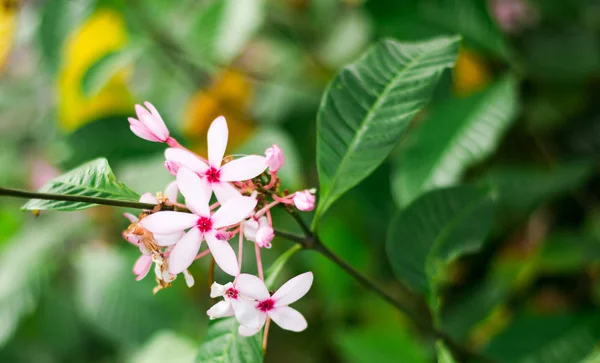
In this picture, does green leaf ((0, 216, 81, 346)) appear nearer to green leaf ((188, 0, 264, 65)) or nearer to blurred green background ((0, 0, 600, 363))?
blurred green background ((0, 0, 600, 363))

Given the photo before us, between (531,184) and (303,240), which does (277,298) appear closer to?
(303,240)

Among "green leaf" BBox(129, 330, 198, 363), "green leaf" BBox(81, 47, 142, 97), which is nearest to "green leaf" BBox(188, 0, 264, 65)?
"green leaf" BBox(81, 47, 142, 97)

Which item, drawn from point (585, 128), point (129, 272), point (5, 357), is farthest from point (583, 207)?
point (5, 357)

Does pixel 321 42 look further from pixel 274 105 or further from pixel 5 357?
pixel 5 357

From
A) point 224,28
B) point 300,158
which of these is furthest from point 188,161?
point 300,158

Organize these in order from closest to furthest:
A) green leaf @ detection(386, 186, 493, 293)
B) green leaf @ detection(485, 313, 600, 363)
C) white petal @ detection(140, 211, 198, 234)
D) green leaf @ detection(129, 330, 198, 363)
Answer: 1. white petal @ detection(140, 211, 198, 234)
2. green leaf @ detection(386, 186, 493, 293)
3. green leaf @ detection(129, 330, 198, 363)
4. green leaf @ detection(485, 313, 600, 363)

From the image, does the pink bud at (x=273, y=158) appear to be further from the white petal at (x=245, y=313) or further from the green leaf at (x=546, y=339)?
the green leaf at (x=546, y=339)
